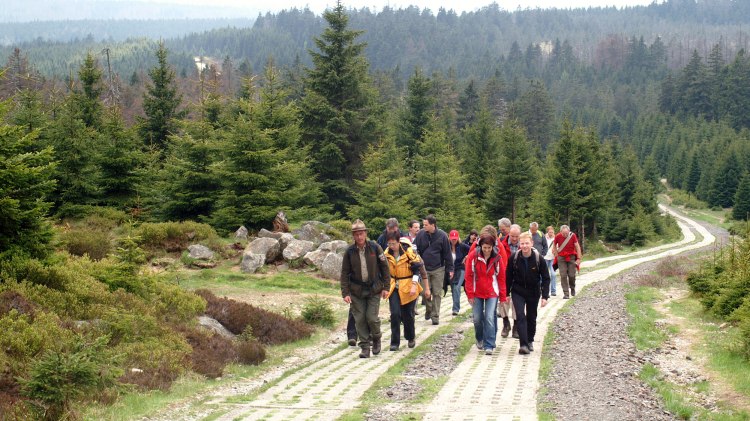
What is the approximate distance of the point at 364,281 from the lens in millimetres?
11305

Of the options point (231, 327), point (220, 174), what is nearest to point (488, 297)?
point (231, 327)

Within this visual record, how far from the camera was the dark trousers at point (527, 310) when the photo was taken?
11352 mm

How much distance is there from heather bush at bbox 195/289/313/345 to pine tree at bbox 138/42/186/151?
2372 centimetres

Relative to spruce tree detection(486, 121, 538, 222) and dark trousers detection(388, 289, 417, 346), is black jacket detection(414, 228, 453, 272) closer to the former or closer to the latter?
dark trousers detection(388, 289, 417, 346)

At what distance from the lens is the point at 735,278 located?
15.1 metres

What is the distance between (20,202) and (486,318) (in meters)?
7.96

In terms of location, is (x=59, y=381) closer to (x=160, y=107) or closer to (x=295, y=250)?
(x=295, y=250)

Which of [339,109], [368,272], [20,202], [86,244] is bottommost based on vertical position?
[86,244]

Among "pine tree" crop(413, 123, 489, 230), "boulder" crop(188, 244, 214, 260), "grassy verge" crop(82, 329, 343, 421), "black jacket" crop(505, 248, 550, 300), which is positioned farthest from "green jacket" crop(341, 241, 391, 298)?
"pine tree" crop(413, 123, 489, 230)

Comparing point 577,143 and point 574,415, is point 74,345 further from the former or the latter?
point 577,143

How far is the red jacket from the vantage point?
37.2ft

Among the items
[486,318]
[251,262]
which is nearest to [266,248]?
[251,262]

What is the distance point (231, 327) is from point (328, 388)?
4.36 meters

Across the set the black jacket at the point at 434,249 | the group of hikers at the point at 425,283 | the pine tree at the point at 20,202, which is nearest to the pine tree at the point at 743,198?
the black jacket at the point at 434,249
